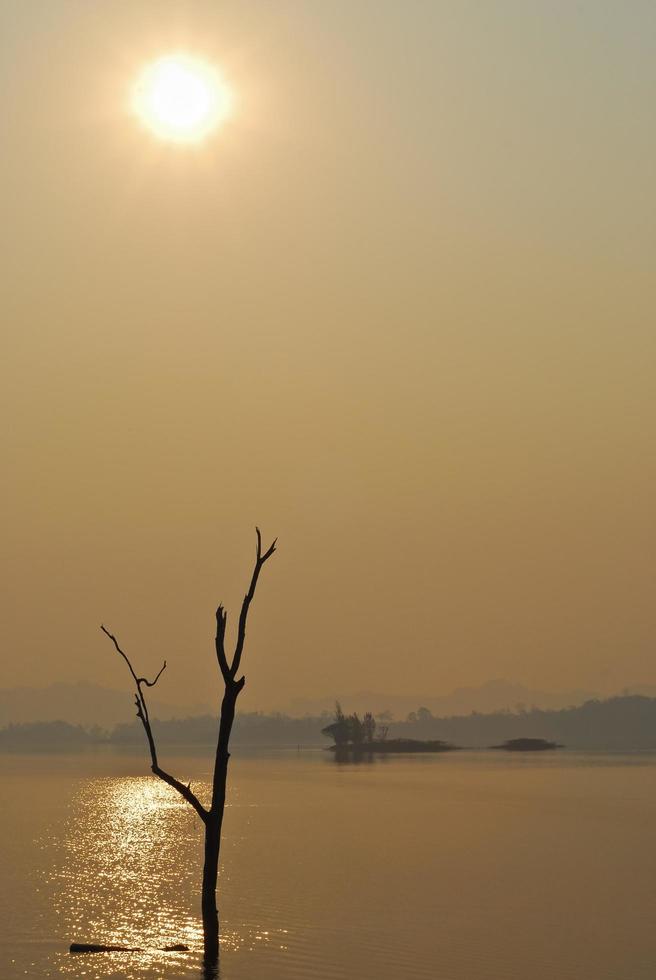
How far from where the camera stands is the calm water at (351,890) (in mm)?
38688

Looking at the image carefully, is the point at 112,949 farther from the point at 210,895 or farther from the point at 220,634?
the point at 220,634

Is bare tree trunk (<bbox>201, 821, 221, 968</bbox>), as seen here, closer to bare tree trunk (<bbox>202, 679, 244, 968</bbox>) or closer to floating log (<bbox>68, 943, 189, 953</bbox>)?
bare tree trunk (<bbox>202, 679, 244, 968</bbox>)

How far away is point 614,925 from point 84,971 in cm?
1940

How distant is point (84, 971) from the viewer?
1452 inches

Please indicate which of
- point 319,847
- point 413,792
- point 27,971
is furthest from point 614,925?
point 413,792

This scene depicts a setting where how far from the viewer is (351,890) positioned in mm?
54594

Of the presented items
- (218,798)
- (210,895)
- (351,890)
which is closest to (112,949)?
(210,895)

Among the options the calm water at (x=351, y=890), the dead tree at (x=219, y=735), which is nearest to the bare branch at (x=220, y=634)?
the dead tree at (x=219, y=735)

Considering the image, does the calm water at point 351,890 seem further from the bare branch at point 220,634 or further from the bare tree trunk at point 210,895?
the bare branch at point 220,634

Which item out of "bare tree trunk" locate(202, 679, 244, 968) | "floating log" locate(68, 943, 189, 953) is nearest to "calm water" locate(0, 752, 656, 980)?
"floating log" locate(68, 943, 189, 953)

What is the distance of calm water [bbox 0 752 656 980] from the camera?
38.7 m

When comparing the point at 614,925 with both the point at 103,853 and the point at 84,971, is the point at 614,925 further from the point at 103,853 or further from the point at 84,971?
the point at 103,853

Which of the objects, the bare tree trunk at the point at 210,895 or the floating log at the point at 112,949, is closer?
the bare tree trunk at the point at 210,895

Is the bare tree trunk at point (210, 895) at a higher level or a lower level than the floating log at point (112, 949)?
higher
